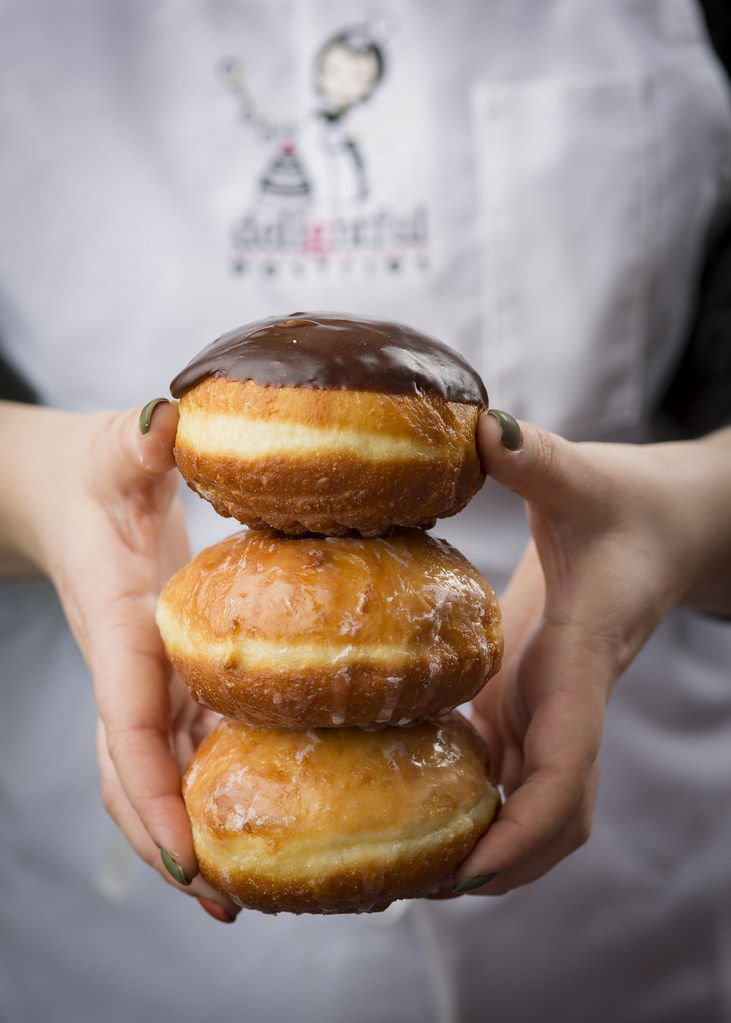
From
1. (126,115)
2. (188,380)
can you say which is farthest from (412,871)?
(126,115)

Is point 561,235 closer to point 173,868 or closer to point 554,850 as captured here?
point 554,850

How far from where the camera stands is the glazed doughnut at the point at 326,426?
0.97 meters

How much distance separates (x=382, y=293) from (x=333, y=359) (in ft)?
3.36

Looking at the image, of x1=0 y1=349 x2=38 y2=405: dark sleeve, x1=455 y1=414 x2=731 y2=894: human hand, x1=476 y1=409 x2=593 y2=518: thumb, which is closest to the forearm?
x1=455 y1=414 x2=731 y2=894: human hand

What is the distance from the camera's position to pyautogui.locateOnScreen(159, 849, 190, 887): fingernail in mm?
1137

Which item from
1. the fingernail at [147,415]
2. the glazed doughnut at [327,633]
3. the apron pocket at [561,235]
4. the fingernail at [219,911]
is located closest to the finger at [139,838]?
the fingernail at [219,911]

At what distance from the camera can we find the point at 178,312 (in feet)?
6.43

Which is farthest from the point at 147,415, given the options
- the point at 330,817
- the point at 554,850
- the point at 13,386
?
the point at 13,386

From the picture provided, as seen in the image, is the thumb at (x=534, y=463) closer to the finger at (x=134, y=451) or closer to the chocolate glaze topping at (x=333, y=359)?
the chocolate glaze topping at (x=333, y=359)

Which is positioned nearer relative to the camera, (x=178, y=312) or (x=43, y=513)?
(x=43, y=513)

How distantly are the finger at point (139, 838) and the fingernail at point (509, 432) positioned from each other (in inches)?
27.5

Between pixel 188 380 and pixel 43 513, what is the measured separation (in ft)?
1.91

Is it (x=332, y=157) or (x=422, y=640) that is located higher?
(x=332, y=157)

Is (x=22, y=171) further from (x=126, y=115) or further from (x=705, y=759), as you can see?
(x=705, y=759)
